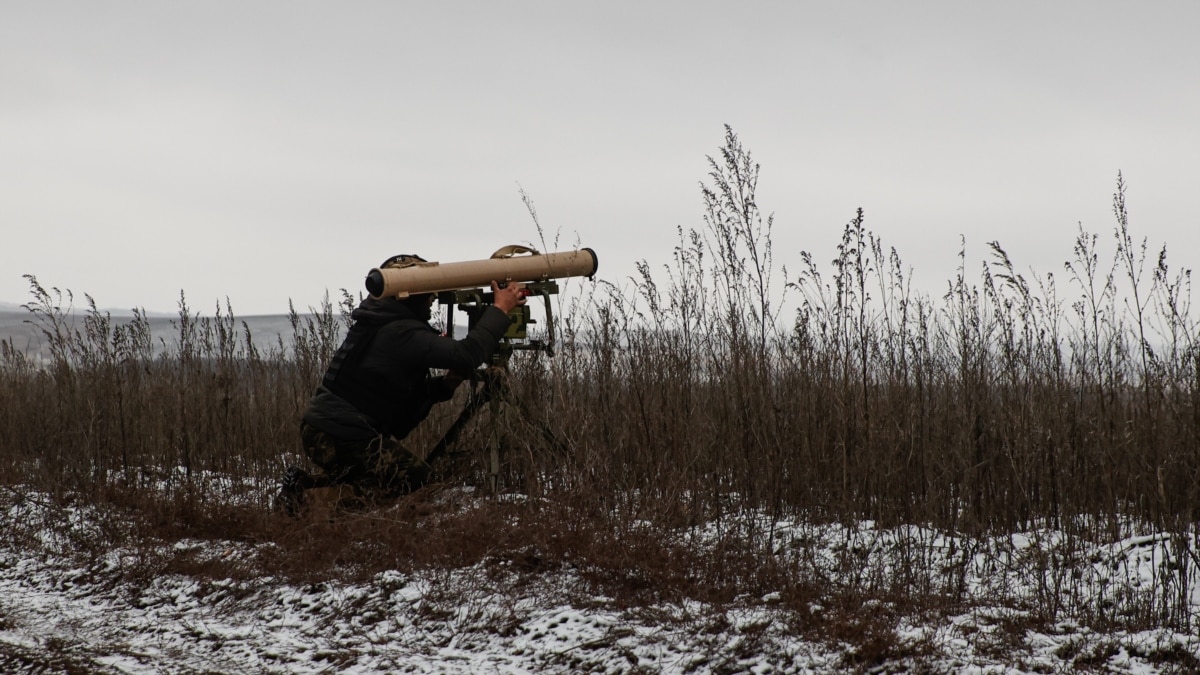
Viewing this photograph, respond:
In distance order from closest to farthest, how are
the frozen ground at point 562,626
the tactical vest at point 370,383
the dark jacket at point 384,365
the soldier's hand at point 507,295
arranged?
the frozen ground at point 562,626
the dark jacket at point 384,365
the soldier's hand at point 507,295
the tactical vest at point 370,383

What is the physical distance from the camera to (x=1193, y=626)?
414 cm

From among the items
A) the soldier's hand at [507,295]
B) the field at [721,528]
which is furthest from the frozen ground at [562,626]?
the soldier's hand at [507,295]

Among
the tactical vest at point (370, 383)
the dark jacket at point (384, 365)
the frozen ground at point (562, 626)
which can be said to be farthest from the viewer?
the tactical vest at point (370, 383)

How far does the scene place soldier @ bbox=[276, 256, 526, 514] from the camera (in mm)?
5863

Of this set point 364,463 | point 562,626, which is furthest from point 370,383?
point 562,626

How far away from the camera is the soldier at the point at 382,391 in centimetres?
586

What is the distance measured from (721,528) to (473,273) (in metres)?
1.97

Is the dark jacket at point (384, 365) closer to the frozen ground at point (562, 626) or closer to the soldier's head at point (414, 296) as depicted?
the soldier's head at point (414, 296)

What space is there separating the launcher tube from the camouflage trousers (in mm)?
886

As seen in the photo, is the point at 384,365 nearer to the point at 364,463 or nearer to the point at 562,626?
the point at 364,463

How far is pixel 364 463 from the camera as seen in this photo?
242 inches

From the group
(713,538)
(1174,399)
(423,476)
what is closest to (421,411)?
(423,476)

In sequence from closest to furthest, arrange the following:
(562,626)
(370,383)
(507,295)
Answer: (562,626) → (507,295) → (370,383)

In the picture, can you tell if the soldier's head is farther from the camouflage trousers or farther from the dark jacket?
the camouflage trousers
